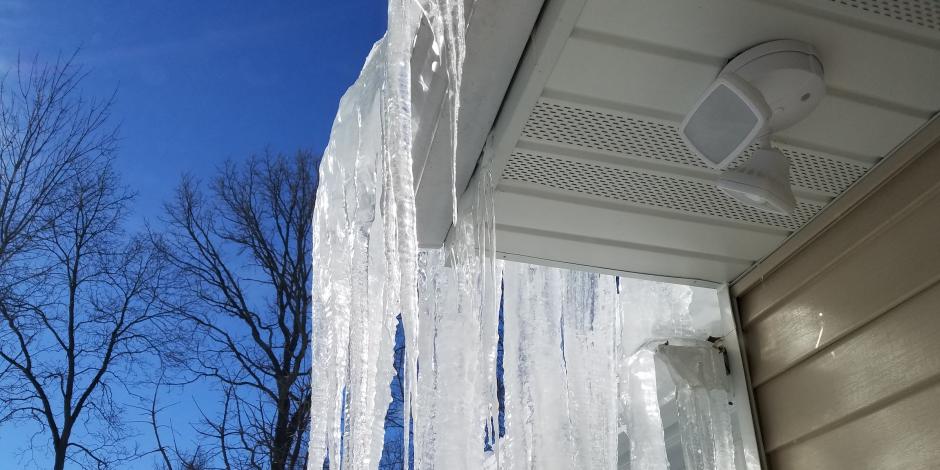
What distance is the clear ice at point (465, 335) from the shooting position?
4.30ft

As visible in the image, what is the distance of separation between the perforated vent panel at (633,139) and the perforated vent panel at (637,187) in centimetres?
7

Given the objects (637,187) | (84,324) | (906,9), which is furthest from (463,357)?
(84,324)

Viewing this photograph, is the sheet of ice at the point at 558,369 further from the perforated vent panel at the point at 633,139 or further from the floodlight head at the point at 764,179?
the floodlight head at the point at 764,179

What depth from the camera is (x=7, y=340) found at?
6422 millimetres


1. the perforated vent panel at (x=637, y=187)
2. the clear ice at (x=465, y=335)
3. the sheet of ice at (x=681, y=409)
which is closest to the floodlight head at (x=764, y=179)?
the perforated vent panel at (x=637, y=187)

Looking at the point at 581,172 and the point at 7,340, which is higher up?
the point at 7,340

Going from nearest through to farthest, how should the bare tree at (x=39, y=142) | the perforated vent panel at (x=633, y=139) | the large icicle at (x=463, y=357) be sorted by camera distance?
the perforated vent panel at (x=633, y=139) < the large icicle at (x=463, y=357) < the bare tree at (x=39, y=142)

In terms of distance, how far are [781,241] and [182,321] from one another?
6697 millimetres

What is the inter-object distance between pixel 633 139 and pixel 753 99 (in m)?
0.30

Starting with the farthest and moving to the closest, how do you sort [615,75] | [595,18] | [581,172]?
[581,172] → [615,75] → [595,18]

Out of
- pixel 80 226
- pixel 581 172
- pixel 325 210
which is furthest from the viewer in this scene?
pixel 80 226

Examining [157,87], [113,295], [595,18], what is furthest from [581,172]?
[157,87]

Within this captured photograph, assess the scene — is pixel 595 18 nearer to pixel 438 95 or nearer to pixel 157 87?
pixel 438 95

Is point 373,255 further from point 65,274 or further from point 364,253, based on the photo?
point 65,274
